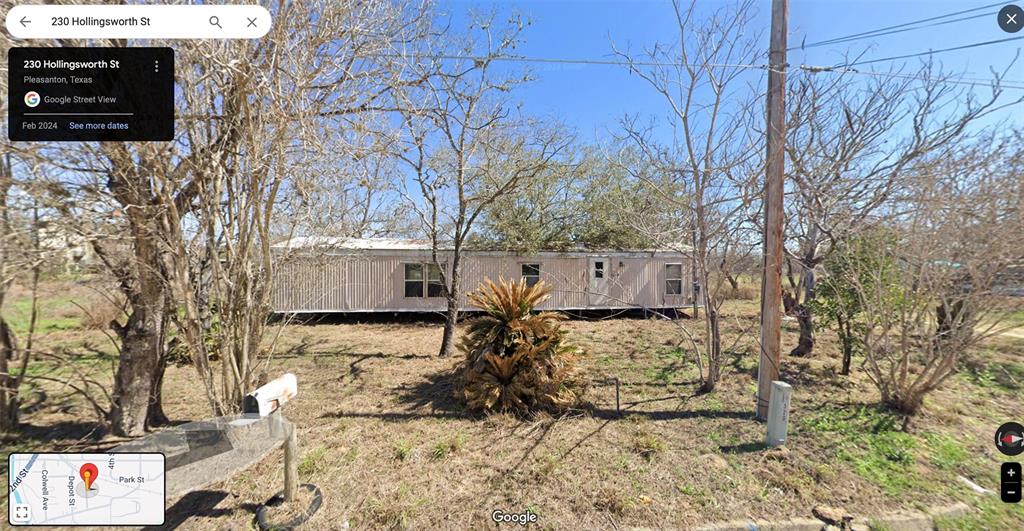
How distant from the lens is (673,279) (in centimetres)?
1097

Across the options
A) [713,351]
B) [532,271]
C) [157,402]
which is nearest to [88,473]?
[157,402]

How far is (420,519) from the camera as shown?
6.91 feet

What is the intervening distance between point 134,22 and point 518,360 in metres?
3.93

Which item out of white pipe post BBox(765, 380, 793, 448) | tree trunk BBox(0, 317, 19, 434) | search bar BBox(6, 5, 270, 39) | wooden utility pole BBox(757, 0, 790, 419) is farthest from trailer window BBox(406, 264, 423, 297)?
white pipe post BBox(765, 380, 793, 448)

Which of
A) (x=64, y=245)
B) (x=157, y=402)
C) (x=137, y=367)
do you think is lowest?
(x=157, y=402)

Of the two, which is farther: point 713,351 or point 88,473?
point 713,351

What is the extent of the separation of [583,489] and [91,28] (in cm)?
434

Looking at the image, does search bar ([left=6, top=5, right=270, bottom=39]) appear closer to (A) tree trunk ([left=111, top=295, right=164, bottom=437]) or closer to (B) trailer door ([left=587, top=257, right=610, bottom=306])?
(A) tree trunk ([left=111, top=295, right=164, bottom=437])

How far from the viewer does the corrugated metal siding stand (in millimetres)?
9305

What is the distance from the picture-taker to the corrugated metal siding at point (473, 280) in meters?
9.30

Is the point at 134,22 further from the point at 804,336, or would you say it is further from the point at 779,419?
the point at 804,336

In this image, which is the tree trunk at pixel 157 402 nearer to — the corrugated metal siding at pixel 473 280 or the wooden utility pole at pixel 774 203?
the corrugated metal siding at pixel 473 280

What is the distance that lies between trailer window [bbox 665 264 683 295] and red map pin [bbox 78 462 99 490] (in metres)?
12.1

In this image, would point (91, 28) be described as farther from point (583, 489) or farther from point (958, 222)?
point (958, 222)
